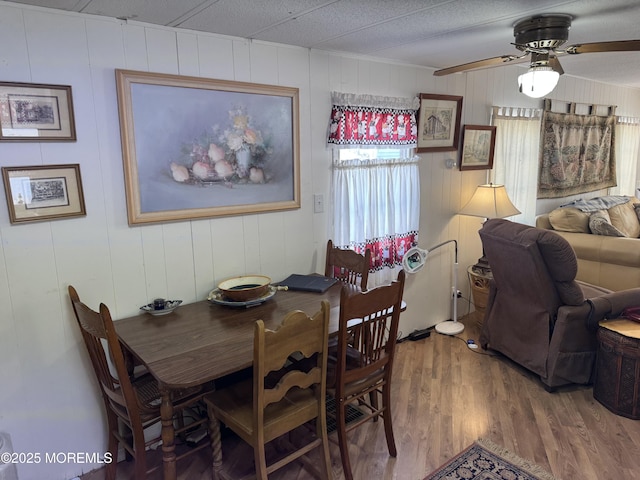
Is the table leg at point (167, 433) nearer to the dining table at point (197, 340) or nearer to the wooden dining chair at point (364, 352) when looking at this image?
the dining table at point (197, 340)

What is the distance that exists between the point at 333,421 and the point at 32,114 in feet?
6.97

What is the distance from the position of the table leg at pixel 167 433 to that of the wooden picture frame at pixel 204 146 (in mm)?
869

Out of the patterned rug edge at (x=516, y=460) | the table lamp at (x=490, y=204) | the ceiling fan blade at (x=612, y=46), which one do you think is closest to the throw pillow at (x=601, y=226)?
the table lamp at (x=490, y=204)

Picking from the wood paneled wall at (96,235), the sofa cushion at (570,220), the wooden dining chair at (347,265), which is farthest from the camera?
the sofa cushion at (570,220)

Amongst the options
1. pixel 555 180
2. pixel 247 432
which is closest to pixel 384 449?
pixel 247 432

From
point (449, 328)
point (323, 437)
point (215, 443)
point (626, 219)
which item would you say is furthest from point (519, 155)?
point (215, 443)

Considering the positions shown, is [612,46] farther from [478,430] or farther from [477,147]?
[478,430]

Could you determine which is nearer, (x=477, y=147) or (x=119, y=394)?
(x=119, y=394)

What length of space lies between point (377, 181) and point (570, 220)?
2273 mm

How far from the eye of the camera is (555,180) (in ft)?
15.0

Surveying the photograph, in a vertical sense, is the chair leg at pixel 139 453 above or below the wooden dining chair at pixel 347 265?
below

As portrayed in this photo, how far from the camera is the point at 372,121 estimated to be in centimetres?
294

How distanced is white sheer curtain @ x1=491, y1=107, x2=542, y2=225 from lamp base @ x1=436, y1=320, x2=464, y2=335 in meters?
1.30

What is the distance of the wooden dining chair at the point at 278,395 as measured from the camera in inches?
62.4
